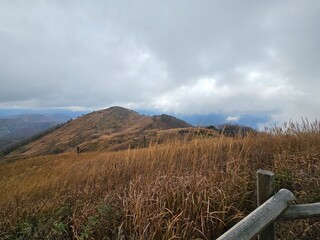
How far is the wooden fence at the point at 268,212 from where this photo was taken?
2.19m

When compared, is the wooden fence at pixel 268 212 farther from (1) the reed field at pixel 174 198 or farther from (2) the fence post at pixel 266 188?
(1) the reed field at pixel 174 198

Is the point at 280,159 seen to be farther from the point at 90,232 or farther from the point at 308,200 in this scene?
the point at 90,232

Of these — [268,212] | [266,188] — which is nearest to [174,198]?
[266,188]

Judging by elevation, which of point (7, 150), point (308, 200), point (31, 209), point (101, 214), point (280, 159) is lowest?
point (7, 150)

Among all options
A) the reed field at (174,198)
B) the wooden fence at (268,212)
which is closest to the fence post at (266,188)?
the wooden fence at (268,212)

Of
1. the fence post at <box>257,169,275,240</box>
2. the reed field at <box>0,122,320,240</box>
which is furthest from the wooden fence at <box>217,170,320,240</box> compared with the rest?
the reed field at <box>0,122,320,240</box>

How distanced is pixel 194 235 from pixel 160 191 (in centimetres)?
90

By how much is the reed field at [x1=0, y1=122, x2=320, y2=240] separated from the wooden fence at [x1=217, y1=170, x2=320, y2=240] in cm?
103

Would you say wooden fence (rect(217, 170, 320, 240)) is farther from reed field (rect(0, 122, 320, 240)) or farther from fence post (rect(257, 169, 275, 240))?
reed field (rect(0, 122, 320, 240))

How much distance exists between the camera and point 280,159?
5.78m

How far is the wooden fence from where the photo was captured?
2.19 meters

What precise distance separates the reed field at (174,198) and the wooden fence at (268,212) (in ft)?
3.39

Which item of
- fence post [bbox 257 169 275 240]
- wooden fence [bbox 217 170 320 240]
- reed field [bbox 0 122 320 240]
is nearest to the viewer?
wooden fence [bbox 217 170 320 240]

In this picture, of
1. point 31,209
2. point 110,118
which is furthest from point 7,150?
point 31,209
